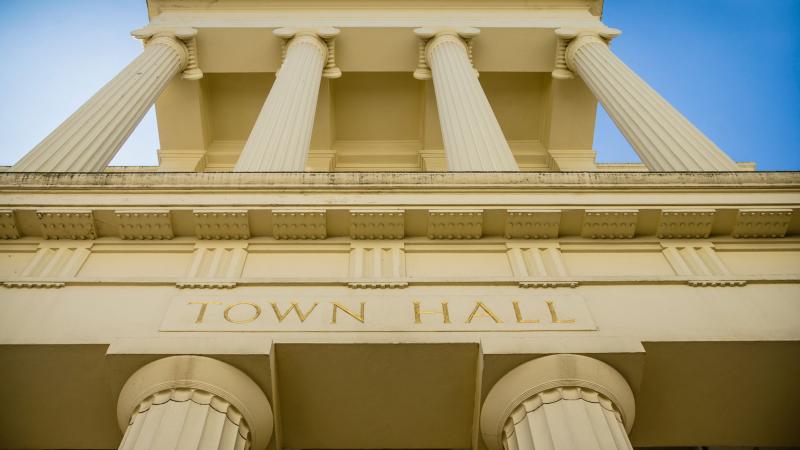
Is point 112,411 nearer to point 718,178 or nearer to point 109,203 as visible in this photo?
point 109,203

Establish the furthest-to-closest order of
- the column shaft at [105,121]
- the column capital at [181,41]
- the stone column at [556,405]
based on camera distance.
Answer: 1. the column capital at [181,41]
2. the column shaft at [105,121]
3. the stone column at [556,405]

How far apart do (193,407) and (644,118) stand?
13.4m

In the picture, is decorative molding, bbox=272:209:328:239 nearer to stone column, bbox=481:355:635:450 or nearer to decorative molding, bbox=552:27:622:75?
stone column, bbox=481:355:635:450

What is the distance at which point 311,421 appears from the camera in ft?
28.7

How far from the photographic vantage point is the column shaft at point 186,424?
7.13 m

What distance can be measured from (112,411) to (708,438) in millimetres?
8041

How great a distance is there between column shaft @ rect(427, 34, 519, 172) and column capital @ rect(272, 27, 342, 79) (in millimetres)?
3492

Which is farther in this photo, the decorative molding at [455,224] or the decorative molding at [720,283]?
the decorative molding at [455,224]

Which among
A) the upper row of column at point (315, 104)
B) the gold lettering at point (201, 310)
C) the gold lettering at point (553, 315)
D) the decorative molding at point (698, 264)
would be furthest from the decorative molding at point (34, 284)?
the decorative molding at point (698, 264)

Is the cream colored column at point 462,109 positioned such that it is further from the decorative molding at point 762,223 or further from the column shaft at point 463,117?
the decorative molding at point 762,223

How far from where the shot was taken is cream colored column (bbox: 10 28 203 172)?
44.4ft

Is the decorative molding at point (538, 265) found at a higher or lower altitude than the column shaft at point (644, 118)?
lower

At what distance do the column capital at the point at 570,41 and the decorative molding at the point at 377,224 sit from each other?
14677 millimetres

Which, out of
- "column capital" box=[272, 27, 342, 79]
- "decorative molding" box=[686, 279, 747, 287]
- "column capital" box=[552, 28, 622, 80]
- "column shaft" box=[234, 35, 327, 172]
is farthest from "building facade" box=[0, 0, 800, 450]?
"column capital" box=[552, 28, 622, 80]
